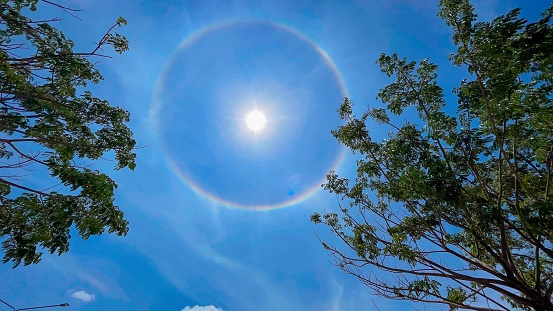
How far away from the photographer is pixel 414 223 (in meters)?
8.78

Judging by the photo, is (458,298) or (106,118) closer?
(106,118)

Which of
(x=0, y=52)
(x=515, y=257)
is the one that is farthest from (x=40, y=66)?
(x=515, y=257)

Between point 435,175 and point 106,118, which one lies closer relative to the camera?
point 435,175

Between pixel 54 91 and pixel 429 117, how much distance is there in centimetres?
965

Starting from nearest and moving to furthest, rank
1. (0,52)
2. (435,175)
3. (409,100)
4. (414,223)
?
(0,52) → (435,175) → (409,100) → (414,223)

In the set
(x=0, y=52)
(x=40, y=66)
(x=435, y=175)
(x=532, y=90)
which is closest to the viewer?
(x=532, y=90)

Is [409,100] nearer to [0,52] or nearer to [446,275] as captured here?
[446,275]

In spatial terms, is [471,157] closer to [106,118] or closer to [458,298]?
[458,298]

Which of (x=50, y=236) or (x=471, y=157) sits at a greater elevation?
(x=471, y=157)

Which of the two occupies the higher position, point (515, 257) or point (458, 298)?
point (515, 257)

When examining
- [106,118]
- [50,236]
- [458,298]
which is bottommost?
[50,236]

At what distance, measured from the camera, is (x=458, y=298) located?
27.2ft

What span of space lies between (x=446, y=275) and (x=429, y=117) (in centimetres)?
422

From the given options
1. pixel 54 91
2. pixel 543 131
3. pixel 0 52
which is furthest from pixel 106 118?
pixel 543 131
